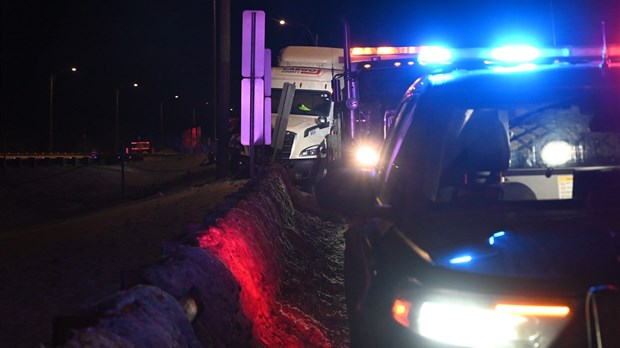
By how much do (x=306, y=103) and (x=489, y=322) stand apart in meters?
17.0

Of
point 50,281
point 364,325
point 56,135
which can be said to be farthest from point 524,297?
point 56,135

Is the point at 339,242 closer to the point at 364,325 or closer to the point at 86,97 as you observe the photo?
the point at 364,325

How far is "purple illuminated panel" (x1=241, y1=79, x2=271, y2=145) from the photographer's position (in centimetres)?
1155

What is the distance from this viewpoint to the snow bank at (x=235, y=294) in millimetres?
3053

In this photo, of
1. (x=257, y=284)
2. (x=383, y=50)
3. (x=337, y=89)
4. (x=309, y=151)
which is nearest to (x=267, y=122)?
(x=337, y=89)

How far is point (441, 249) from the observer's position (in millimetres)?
2631

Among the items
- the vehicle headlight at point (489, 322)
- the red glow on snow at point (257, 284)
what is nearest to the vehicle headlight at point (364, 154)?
the red glow on snow at point (257, 284)

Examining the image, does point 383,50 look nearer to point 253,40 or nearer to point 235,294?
point 253,40

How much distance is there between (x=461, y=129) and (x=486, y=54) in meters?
4.73

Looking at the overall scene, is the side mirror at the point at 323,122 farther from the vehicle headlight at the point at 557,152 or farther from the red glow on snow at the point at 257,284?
the vehicle headlight at the point at 557,152

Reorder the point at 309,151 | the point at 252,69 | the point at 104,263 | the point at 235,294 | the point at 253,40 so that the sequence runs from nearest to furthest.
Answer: the point at 235,294 → the point at 104,263 → the point at 253,40 → the point at 252,69 → the point at 309,151

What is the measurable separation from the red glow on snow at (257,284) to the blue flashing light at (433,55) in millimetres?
2976

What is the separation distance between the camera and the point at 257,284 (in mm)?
5926

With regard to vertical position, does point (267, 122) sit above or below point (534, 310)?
above
